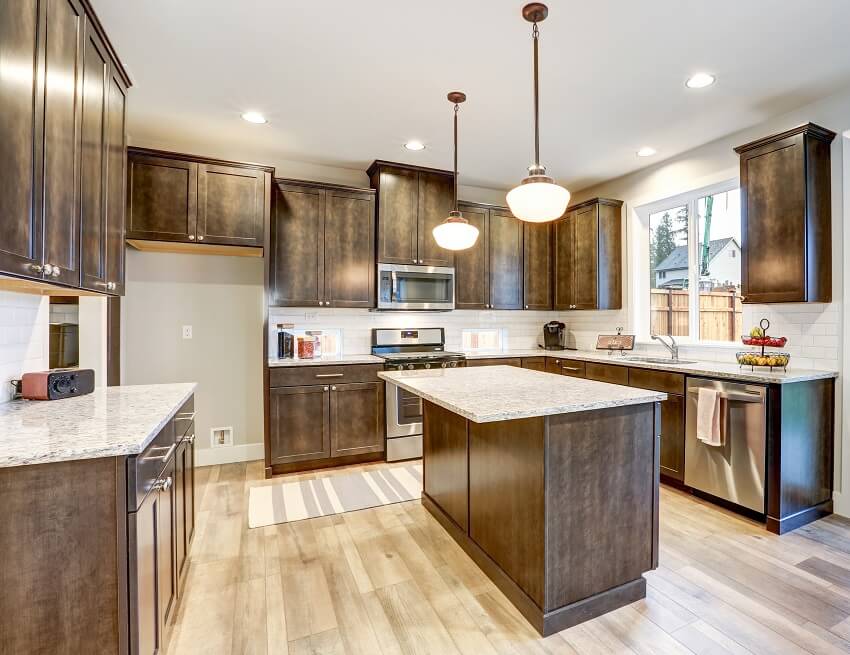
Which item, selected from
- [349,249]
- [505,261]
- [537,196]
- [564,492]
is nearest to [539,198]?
[537,196]

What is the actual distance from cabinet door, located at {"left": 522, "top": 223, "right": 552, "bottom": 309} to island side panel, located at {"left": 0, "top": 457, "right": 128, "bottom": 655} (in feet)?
14.2

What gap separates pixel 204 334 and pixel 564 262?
12.3 ft

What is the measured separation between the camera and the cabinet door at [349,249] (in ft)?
13.1

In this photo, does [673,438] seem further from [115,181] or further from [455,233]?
[115,181]

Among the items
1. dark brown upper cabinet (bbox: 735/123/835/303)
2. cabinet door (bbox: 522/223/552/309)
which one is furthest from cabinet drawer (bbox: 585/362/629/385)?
cabinet door (bbox: 522/223/552/309)

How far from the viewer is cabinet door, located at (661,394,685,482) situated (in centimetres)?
320

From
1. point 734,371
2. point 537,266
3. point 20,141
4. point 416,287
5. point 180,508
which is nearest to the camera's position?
point 20,141

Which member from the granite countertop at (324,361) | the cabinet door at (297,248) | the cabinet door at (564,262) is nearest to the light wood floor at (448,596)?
the granite countertop at (324,361)

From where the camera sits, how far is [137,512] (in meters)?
1.25

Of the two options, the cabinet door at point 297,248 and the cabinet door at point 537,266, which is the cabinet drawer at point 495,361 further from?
the cabinet door at point 297,248

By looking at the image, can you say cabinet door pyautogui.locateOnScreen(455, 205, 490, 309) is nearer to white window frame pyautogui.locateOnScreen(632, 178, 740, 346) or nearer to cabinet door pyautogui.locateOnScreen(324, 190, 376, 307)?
cabinet door pyautogui.locateOnScreen(324, 190, 376, 307)

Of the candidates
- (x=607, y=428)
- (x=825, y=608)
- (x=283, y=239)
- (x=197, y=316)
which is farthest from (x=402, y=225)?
(x=825, y=608)

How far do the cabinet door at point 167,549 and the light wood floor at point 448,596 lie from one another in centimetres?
20

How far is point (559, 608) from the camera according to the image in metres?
1.80
